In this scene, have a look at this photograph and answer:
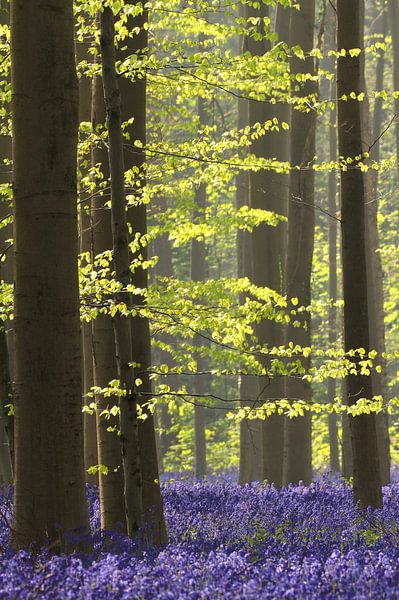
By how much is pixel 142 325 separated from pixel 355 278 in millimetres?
2947

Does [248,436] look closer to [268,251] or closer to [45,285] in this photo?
[268,251]

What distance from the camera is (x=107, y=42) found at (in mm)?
7371

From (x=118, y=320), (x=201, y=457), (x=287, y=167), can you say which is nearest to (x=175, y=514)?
(x=118, y=320)

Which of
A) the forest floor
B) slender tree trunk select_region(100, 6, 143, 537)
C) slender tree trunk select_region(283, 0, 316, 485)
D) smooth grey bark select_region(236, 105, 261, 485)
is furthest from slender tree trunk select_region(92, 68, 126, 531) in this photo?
smooth grey bark select_region(236, 105, 261, 485)

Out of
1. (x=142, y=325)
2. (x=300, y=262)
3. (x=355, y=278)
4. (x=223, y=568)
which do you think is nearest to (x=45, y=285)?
(x=223, y=568)

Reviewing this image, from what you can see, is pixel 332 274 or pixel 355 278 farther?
pixel 332 274

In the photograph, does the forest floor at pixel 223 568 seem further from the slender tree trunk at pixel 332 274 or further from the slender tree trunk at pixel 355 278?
the slender tree trunk at pixel 332 274

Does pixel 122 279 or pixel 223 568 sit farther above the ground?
pixel 122 279

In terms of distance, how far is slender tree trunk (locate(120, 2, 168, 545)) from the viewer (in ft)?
27.3

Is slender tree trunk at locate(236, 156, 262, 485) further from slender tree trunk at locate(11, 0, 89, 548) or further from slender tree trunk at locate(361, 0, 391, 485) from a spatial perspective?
slender tree trunk at locate(11, 0, 89, 548)

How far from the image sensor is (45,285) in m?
6.26

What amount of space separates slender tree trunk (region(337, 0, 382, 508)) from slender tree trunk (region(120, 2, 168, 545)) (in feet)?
8.39

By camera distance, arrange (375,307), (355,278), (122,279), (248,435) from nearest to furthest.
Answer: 1. (122,279)
2. (355,278)
3. (375,307)
4. (248,435)

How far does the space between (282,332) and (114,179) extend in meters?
8.55
